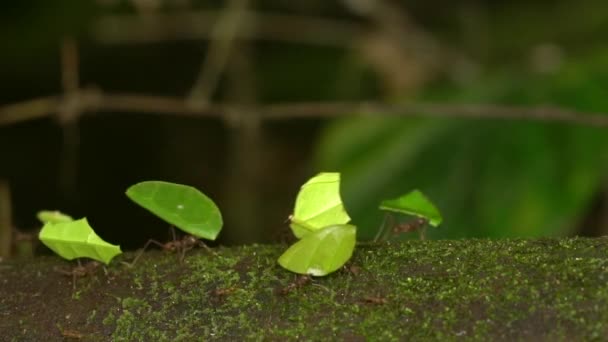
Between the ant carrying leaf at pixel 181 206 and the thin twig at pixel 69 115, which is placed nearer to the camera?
the ant carrying leaf at pixel 181 206

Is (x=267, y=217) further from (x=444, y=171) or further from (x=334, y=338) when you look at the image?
(x=334, y=338)

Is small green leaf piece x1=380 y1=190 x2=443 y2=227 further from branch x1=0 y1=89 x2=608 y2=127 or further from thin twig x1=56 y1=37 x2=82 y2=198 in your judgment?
thin twig x1=56 y1=37 x2=82 y2=198

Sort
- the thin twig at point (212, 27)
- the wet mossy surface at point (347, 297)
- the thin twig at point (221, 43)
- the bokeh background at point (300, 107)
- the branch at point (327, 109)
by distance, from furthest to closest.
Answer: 1. the thin twig at point (212, 27)
2. the thin twig at point (221, 43)
3. the bokeh background at point (300, 107)
4. the branch at point (327, 109)
5. the wet mossy surface at point (347, 297)

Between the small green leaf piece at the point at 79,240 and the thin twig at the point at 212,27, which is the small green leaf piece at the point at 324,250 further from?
the thin twig at the point at 212,27

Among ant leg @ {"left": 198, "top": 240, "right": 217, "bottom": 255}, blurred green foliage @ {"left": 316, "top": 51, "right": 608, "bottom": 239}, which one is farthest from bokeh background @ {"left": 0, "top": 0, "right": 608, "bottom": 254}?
ant leg @ {"left": 198, "top": 240, "right": 217, "bottom": 255}

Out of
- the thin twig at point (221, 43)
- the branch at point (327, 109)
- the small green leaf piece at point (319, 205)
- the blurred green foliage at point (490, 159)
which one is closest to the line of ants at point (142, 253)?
the small green leaf piece at point (319, 205)

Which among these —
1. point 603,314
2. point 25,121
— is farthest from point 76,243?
point 25,121

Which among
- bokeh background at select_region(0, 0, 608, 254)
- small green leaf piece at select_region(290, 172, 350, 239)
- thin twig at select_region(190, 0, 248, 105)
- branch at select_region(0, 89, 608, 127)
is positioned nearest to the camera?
small green leaf piece at select_region(290, 172, 350, 239)
